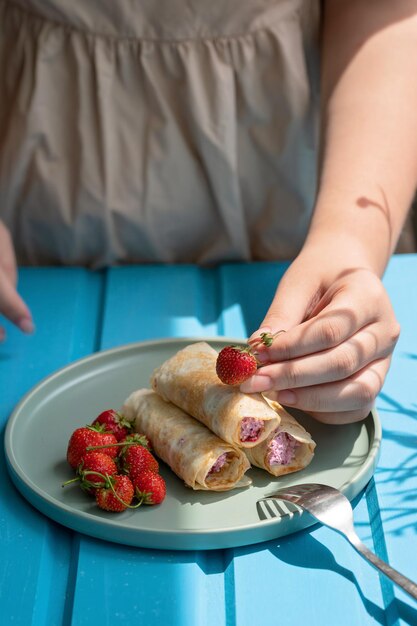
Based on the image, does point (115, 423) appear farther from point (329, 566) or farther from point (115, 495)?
point (329, 566)

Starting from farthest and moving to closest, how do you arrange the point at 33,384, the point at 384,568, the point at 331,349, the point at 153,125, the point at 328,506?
the point at 153,125, the point at 33,384, the point at 331,349, the point at 328,506, the point at 384,568

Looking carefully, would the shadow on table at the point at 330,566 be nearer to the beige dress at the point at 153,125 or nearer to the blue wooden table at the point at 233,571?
the blue wooden table at the point at 233,571

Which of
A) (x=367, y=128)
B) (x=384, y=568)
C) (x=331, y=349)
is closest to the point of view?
(x=384, y=568)

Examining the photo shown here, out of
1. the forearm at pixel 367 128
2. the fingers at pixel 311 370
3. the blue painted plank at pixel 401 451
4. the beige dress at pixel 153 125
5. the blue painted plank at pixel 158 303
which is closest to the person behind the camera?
the blue painted plank at pixel 401 451

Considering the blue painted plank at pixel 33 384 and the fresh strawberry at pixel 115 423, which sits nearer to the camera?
the blue painted plank at pixel 33 384

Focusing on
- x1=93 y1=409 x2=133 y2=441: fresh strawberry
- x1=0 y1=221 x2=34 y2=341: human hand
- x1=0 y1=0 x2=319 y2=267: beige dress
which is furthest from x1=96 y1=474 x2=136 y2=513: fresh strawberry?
x1=0 y1=0 x2=319 y2=267: beige dress

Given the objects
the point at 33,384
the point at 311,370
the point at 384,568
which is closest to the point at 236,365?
the point at 311,370

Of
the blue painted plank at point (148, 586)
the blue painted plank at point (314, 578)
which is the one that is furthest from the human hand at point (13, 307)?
the blue painted plank at point (314, 578)
